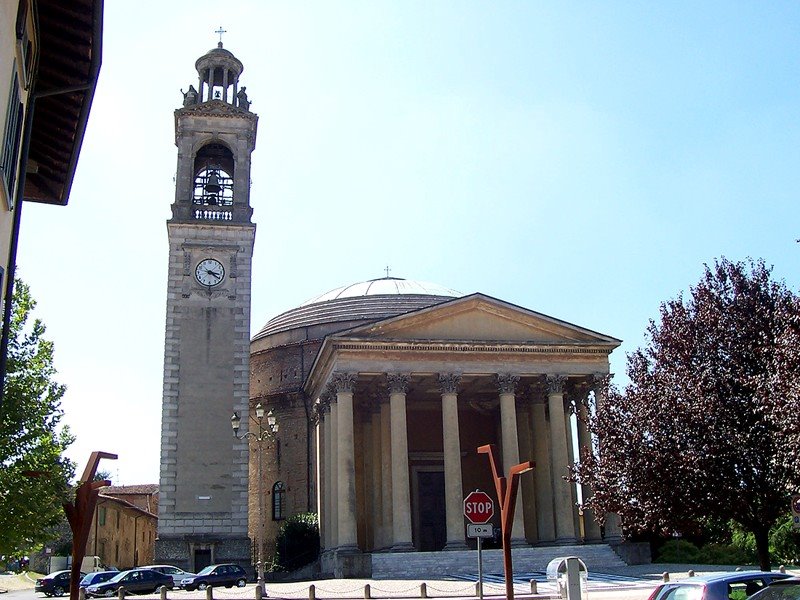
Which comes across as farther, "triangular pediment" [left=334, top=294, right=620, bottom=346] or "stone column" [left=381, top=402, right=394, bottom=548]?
"stone column" [left=381, top=402, right=394, bottom=548]

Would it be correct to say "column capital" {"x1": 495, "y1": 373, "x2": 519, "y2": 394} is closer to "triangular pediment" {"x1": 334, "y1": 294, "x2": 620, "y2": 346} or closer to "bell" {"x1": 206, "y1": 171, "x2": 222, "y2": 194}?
"triangular pediment" {"x1": 334, "y1": 294, "x2": 620, "y2": 346}

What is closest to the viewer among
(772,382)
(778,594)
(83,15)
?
(83,15)

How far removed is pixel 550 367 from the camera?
37719 millimetres

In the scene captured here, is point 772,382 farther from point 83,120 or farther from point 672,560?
point 672,560

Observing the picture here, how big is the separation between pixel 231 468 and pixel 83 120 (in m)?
29.5

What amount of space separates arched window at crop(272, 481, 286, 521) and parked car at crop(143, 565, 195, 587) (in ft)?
43.6

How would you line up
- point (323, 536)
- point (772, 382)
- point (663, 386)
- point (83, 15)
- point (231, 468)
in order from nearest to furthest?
point (83, 15) → point (772, 382) → point (663, 386) → point (231, 468) → point (323, 536)

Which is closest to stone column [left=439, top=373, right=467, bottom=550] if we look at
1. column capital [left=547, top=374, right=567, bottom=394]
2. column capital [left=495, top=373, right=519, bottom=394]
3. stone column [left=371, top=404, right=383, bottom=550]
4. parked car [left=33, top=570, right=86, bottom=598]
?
column capital [left=495, top=373, right=519, bottom=394]

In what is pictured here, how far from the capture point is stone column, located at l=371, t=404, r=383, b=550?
38.9 m

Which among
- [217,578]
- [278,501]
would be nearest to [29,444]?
[217,578]

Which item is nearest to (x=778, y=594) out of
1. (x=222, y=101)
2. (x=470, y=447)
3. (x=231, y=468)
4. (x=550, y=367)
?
(x=550, y=367)

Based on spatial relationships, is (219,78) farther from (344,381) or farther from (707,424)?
(707,424)

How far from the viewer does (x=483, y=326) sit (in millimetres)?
37875

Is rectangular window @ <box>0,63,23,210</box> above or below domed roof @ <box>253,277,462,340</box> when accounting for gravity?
below
